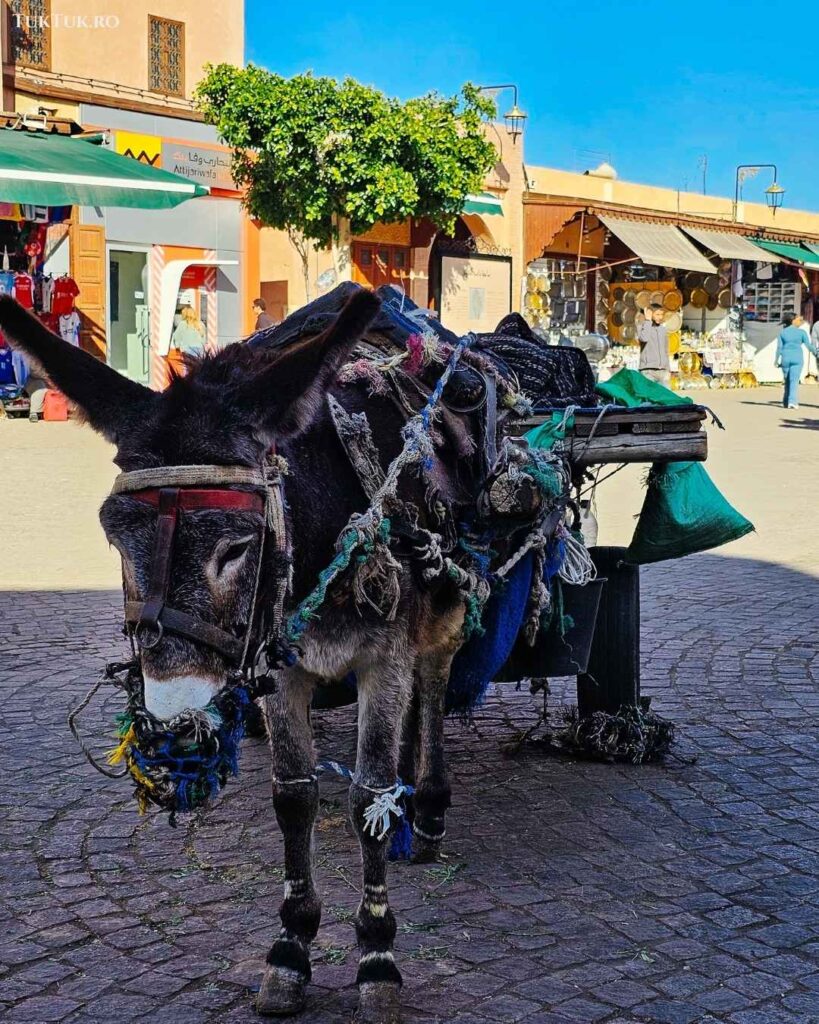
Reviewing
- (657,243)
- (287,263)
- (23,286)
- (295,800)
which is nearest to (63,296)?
(23,286)

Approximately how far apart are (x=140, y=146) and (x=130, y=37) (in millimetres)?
2413

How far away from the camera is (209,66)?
21109 millimetres

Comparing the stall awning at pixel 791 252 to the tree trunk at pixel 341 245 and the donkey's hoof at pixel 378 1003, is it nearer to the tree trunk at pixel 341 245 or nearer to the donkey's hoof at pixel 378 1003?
the tree trunk at pixel 341 245

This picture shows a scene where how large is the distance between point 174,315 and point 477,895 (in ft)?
64.1

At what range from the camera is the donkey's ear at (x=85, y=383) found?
288 centimetres

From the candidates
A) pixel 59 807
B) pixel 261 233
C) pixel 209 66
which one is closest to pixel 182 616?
pixel 59 807

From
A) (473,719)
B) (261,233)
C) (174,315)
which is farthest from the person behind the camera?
(261,233)

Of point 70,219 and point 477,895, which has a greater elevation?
point 70,219

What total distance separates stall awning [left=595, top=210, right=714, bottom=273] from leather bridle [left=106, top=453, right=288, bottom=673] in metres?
24.8

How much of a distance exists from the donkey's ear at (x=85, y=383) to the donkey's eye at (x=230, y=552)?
0.42 metres

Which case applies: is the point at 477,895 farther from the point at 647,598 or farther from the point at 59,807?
the point at 647,598

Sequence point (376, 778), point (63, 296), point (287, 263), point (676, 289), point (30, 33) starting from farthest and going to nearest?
point (676, 289) < point (287, 263) < point (30, 33) < point (63, 296) < point (376, 778)

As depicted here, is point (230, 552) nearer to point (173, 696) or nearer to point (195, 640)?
point (195, 640)

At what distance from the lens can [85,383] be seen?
9.48 feet
